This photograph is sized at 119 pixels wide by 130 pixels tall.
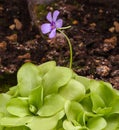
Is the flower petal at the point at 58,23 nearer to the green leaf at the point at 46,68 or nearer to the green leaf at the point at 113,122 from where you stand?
the green leaf at the point at 46,68

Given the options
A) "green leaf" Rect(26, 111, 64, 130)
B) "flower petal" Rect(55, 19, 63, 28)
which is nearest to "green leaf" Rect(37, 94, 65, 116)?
"green leaf" Rect(26, 111, 64, 130)

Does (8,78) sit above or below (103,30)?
below

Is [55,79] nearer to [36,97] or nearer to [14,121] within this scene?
[36,97]

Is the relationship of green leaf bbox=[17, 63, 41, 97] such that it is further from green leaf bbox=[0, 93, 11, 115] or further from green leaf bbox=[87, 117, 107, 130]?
green leaf bbox=[87, 117, 107, 130]

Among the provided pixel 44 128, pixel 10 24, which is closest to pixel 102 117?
pixel 44 128

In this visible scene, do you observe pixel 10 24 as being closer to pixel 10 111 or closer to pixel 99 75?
pixel 99 75

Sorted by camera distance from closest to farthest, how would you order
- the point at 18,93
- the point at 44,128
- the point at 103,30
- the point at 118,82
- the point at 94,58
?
the point at 44,128 < the point at 18,93 < the point at 118,82 < the point at 94,58 < the point at 103,30

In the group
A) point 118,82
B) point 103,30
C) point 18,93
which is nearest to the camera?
point 18,93

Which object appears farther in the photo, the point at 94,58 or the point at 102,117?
the point at 94,58
